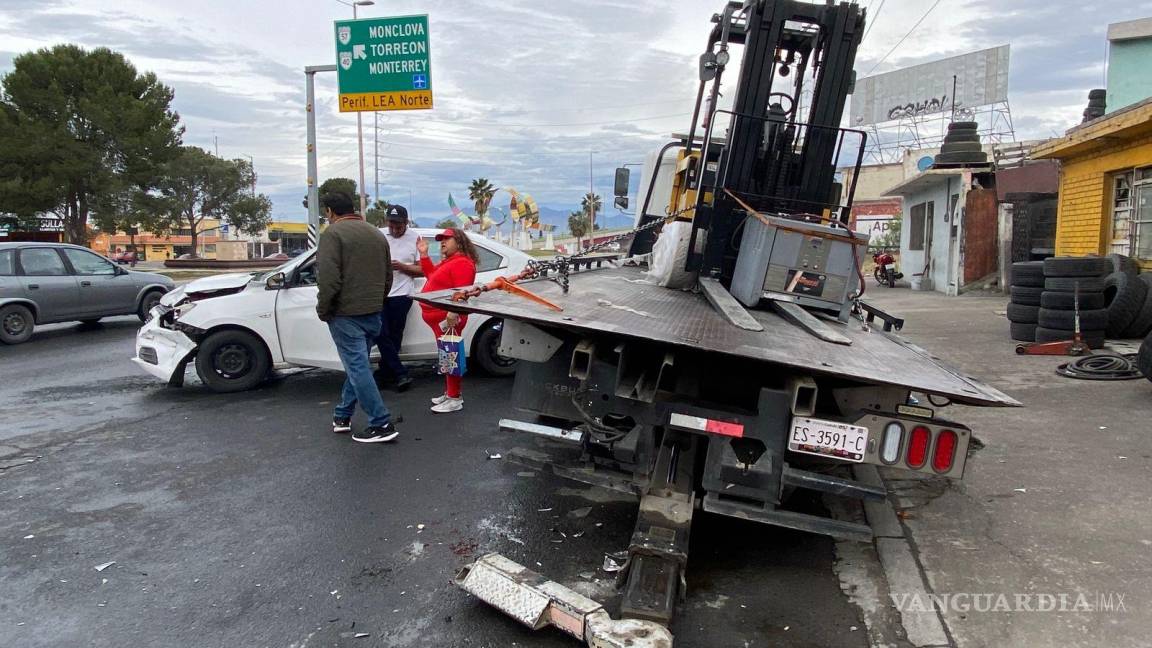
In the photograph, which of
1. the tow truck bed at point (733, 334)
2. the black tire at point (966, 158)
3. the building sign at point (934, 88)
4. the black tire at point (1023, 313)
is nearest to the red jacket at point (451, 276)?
the tow truck bed at point (733, 334)

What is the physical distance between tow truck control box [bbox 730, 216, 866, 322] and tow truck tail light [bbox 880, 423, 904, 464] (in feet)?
5.60

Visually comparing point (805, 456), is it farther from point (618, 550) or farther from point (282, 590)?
point (282, 590)

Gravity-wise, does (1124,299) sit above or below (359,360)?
above

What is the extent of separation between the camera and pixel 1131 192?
11.9 m

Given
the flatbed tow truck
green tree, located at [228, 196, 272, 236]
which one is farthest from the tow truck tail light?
green tree, located at [228, 196, 272, 236]

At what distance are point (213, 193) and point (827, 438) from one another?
184 ft

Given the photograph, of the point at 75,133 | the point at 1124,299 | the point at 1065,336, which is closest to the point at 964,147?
the point at 1124,299

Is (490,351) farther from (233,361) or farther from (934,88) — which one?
(934,88)

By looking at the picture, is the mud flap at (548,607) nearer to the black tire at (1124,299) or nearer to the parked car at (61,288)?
the black tire at (1124,299)

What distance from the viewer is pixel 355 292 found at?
5539 millimetres

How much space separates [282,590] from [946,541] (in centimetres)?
342

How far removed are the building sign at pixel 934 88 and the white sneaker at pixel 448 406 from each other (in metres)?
35.0

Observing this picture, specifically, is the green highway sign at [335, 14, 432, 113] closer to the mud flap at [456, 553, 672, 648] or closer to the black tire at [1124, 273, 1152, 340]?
the black tire at [1124, 273, 1152, 340]

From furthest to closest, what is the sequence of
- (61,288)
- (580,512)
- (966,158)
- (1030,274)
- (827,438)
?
(966,158) → (61,288) → (1030,274) → (580,512) → (827,438)
